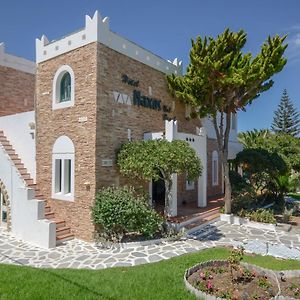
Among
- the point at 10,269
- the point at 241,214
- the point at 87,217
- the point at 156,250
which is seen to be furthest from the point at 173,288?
the point at 241,214

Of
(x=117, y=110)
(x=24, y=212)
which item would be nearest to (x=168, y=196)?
(x=117, y=110)

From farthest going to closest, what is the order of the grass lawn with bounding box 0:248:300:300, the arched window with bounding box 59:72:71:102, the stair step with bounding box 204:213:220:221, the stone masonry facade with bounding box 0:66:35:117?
the stone masonry facade with bounding box 0:66:35:117 < the stair step with bounding box 204:213:220:221 < the arched window with bounding box 59:72:71:102 < the grass lawn with bounding box 0:248:300:300

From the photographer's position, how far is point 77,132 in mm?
13641

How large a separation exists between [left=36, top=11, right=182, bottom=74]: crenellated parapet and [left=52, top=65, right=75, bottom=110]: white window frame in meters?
0.91

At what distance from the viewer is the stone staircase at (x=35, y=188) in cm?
1333

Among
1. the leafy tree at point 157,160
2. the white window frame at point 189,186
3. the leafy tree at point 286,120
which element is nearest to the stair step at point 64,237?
the leafy tree at point 157,160

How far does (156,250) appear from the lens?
11359 mm

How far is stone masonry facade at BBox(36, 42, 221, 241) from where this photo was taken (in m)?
13.0

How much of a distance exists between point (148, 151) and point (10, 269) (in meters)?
6.96

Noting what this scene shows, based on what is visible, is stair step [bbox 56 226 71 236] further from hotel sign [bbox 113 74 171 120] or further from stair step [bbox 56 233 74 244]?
hotel sign [bbox 113 74 171 120]

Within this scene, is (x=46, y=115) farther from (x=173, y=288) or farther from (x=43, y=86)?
(x=173, y=288)

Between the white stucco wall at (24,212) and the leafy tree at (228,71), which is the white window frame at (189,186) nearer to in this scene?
the leafy tree at (228,71)

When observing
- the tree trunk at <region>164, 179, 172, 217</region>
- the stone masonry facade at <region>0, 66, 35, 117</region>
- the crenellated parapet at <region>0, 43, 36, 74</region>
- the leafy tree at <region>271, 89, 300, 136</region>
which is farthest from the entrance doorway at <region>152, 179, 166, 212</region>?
the leafy tree at <region>271, 89, 300, 136</region>

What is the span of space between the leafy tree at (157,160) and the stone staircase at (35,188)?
3.85 metres
